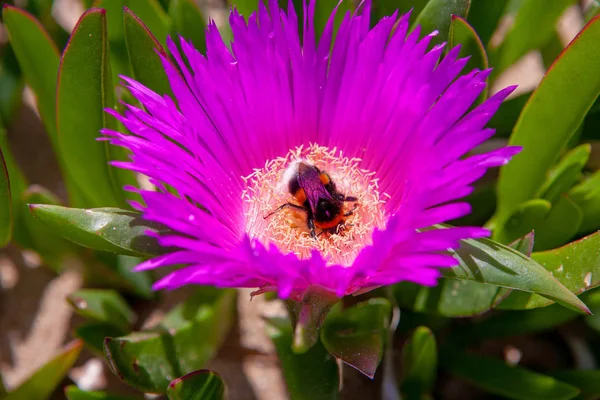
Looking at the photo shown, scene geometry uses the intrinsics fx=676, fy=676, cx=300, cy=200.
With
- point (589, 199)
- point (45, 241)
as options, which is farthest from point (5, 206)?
point (589, 199)

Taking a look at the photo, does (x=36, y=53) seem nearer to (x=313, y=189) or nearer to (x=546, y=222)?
(x=313, y=189)

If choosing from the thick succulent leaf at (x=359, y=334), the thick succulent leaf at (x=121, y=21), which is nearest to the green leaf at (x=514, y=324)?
the thick succulent leaf at (x=359, y=334)

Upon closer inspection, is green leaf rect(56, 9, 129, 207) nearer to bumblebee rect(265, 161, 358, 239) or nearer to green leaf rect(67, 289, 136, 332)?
green leaf rect(67, 289, 136, 332)

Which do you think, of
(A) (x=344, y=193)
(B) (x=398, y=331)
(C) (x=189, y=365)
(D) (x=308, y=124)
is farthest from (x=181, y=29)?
(B) (x=398, y=331)

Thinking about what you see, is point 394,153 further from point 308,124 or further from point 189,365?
point 189,365

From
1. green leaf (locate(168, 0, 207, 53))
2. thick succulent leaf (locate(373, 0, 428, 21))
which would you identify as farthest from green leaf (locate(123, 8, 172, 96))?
thick succulent leaf (locate(373, 0, 428, 21))

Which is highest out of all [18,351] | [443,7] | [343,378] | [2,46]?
[443,7]
